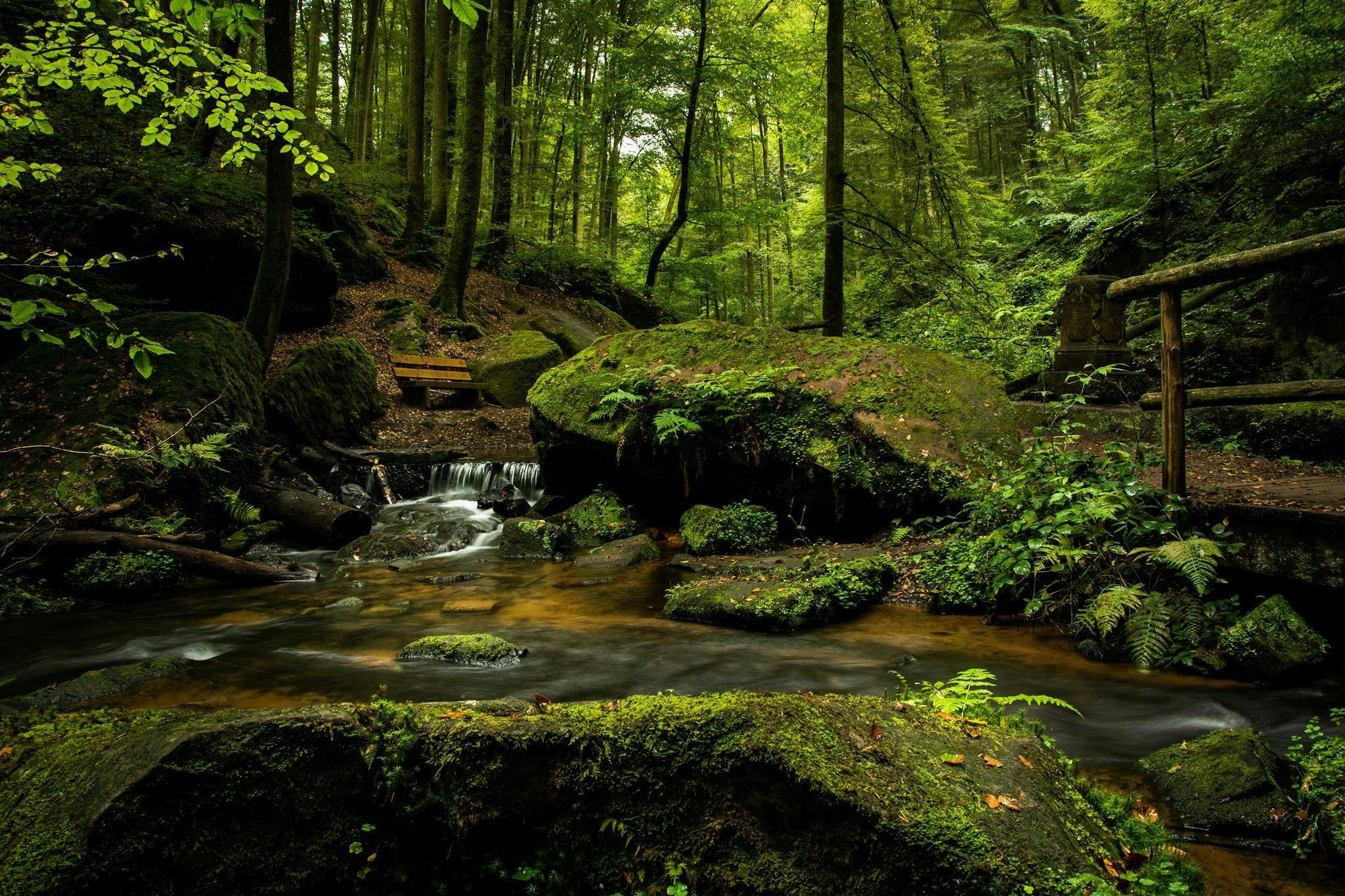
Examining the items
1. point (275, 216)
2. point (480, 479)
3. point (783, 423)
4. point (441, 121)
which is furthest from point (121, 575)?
point (441, 121)

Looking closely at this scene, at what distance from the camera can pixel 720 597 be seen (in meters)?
5.85

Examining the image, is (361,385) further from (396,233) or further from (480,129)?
(396,233)

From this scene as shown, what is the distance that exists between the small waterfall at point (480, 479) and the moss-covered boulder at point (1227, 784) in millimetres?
9486

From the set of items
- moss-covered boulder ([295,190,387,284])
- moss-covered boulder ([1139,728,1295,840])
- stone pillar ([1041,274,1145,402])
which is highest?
moss-covered boulder ([295,190,387,284])

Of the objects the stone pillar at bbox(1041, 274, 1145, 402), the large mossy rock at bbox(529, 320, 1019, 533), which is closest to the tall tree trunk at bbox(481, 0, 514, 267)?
the large mossy rock at bbox(529, 320, 1019, 533)

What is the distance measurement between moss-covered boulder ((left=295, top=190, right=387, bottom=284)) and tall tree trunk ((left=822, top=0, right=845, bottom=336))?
38.8 ft

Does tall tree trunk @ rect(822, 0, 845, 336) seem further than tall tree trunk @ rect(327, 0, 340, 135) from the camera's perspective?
No

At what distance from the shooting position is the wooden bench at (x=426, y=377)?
14.1m

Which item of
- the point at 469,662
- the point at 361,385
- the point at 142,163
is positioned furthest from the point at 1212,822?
the point at 142,163

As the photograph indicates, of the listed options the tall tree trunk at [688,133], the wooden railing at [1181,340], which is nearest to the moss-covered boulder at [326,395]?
the tall tree trunk at [688,133]

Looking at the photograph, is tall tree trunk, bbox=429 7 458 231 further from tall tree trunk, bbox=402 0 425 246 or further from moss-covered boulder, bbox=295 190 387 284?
moss-covered boulder, bbox=295 190 387 284

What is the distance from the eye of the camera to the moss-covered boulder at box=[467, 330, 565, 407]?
15.9m

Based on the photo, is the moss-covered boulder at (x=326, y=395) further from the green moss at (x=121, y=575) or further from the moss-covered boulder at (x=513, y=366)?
the green moss at (x=121, y=575)

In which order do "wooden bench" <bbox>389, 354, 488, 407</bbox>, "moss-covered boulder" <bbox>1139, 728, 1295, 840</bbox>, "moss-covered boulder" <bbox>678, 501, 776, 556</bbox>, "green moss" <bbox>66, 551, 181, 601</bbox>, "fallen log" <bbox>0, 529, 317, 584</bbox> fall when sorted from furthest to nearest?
"wooden bench" <bbox>389, 354, 488, 407</bbox> < "moss-covered boulder" <bbox>678, 501, 776, 556</bbox> < "green moss" <bbox>66, 551, 181, 601</bbox> < "fallen log" <bbox>0, 529, 317, 584</bbox> < "moss-covered boulder" <bbox>1139, 728, 1295, 840</bbox>
